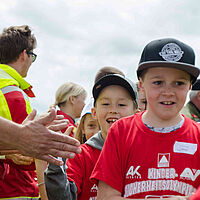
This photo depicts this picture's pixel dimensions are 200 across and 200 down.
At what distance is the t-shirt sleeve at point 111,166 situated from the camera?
1988mm

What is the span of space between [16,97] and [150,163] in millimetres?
1646

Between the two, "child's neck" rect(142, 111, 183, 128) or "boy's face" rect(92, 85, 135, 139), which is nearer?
"child's neck" rect(142, 111, 183, 128)

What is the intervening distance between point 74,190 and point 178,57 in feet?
3.76

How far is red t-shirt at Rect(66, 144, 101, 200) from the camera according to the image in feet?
8.09

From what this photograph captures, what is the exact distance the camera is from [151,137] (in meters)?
2.02

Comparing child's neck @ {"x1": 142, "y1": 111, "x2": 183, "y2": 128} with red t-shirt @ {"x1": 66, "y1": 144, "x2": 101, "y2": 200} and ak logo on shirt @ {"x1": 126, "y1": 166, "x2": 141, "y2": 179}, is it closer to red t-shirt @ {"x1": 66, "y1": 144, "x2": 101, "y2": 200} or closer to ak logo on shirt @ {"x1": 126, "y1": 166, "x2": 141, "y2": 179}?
ak logo on shirt @ {"x1": 126, "y1": 166, "x2": 141, "y2": 179}

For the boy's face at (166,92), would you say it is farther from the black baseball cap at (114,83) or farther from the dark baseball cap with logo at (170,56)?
the black baseball cap at (114,83)

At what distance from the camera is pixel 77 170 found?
2496 mm

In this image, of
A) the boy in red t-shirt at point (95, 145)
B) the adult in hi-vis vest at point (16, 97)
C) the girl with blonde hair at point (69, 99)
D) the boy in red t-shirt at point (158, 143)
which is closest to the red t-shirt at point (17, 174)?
the adult in hi-vis vest at point (16, 97)

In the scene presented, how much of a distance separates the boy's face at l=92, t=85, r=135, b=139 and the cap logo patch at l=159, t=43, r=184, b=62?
2.94 ft

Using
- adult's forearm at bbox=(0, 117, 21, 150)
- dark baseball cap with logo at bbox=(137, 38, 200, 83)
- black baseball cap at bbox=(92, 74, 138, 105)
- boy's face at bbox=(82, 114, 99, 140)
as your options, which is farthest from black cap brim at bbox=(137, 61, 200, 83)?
boy's face at bbox=(82, 114, 99, 140)

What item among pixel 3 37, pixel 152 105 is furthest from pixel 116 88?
pixel 3 37

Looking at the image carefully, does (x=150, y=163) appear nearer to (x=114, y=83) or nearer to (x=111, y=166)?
(x=111, y=166)

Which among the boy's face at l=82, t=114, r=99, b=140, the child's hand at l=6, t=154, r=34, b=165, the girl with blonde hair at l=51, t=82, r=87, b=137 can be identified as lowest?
the child's hand at l=6, t=154, r=34, b=165
